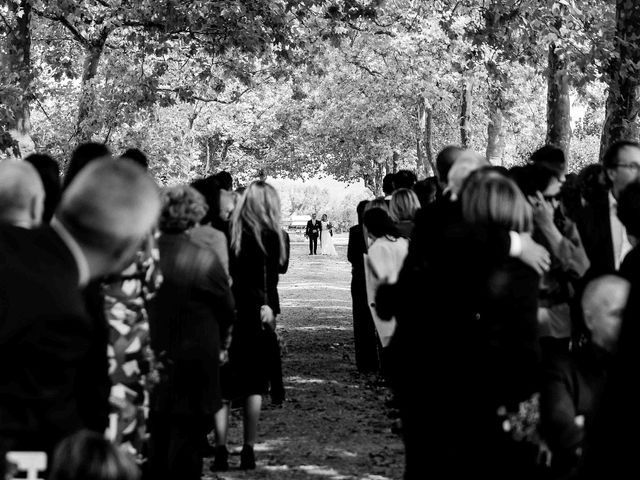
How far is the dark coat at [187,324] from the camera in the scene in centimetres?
630

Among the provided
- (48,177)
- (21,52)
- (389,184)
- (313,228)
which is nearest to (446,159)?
(48,177)

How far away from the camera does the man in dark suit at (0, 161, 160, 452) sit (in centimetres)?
319

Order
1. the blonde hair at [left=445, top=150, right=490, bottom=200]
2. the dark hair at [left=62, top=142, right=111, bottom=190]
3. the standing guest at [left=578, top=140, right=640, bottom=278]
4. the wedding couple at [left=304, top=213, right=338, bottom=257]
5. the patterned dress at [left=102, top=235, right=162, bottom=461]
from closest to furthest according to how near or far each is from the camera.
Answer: the patterned dress at [left=102, top=235, right=162, bottom=461]
the dark hair at [left=62, top=142, right=111, bottom=190]
the blonde hair at [left=445, top=150, right=490, bottom=200]
the standing guest at [left=578, top=140, right=640, bottom=278]
the wedding couple at [left=304, top=213, right=338, bottom=257]

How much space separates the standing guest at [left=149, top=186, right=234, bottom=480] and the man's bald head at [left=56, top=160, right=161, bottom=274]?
2.87 meters

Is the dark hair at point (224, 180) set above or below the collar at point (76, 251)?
above

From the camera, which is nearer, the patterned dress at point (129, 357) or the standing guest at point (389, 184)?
the patterned dress at point (129, 357)

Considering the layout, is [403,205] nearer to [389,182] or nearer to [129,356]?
[389,182]

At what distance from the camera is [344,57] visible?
31188 mm

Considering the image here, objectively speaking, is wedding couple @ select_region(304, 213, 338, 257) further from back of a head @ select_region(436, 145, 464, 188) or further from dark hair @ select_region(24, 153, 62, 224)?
dark hair @ select_region(24, 153, 62, 224)

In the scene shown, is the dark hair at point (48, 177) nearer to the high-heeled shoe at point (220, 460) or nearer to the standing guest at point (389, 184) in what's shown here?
the high-heeled shoe at point (220, 460)

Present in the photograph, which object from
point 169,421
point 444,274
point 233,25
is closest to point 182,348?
point 169,421

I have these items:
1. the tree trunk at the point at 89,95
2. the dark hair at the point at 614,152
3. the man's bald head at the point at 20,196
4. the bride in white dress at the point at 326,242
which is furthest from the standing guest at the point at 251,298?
the bride in white dress at the point at 326,242

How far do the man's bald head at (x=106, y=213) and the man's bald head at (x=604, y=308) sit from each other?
7.03ft

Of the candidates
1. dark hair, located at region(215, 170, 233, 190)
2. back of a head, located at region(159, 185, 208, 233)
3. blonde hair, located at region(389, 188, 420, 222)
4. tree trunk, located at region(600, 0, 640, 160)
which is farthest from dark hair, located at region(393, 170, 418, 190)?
back of a head, located at region(159, 185, 208, 233)
